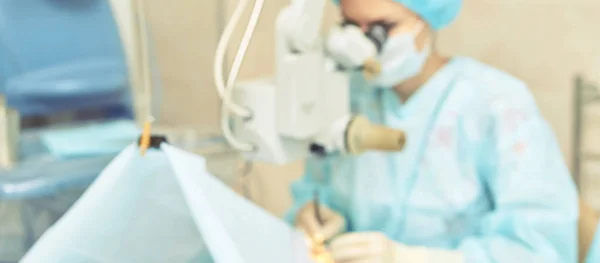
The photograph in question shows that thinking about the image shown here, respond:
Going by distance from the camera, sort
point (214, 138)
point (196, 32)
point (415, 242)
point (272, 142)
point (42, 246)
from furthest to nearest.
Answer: point (196, 32) → point (214, 138) → point (415, 242) → point (272, 142) → point (42, 246)

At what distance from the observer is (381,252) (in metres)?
0.79

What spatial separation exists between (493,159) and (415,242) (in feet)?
0.57

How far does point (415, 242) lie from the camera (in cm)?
88

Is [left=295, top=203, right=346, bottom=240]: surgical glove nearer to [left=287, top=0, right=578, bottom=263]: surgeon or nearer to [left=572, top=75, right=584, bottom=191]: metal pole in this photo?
[left=287, top=0, right=578, bottom=263]: surgeon

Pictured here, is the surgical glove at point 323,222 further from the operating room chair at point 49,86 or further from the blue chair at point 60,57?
the blue chair at point 60,57

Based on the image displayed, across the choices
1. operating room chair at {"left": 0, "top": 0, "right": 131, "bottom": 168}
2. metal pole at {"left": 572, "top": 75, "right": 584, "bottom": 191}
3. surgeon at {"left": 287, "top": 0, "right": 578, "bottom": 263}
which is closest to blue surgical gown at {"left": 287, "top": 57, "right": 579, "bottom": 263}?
surgeon at {"left": 287, "top": 0, "right": 578, "bottom": 263}

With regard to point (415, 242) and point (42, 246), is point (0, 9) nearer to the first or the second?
point (42, 246)

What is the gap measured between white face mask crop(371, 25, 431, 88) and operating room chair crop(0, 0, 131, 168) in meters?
0.61

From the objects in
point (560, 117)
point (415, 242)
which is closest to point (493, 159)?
point (415, 242)

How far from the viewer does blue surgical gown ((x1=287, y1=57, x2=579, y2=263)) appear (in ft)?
2.58

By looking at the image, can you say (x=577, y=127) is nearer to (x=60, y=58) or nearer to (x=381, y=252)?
(x=381, y=252)

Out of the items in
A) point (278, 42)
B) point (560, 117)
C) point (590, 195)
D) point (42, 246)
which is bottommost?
point (590, 195)

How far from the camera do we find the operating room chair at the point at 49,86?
2.85ft

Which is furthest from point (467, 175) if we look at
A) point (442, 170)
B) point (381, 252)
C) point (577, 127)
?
point (577, 127)
